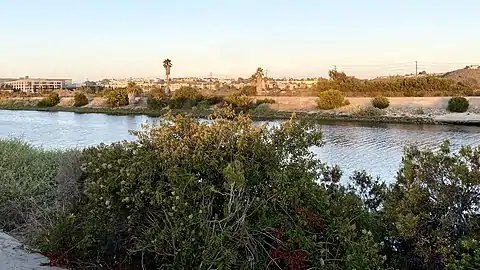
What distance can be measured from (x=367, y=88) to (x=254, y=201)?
227 ft

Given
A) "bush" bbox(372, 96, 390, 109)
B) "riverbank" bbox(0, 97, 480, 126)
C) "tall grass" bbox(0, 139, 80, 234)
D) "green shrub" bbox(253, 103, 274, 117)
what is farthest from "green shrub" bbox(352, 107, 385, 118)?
"tall grass" bbox(0, 139, 80, 234)

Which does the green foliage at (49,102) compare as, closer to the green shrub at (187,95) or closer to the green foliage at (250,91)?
the green shrub at (187,95)

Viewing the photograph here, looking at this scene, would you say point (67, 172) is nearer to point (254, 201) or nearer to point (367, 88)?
point (254, 201)

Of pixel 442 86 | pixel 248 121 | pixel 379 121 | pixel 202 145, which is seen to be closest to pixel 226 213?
pixel 202 145

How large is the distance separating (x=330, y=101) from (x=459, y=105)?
40.4 ft

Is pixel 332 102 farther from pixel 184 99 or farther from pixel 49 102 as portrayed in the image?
pixel 49 102

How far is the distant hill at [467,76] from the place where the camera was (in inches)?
3196

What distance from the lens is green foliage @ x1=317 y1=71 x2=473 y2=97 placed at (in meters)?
66.1

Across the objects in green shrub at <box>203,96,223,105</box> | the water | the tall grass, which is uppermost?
green shrub at <box>203,96,223,105</box>

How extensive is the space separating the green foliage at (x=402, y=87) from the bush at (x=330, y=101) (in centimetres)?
1020

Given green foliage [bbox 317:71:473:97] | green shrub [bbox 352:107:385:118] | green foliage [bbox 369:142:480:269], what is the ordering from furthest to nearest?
green foliage [bbox 317:71:473:97], green shrub [bbox 352:107:385:118], green foliage [bbox 369:142:480:269]

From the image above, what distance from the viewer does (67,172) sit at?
8664 millimetres

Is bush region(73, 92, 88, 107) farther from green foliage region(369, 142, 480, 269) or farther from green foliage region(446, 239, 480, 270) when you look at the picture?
green foliage region(446, 239, 480, 270)

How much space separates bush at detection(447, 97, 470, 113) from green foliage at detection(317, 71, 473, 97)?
12600 mm
